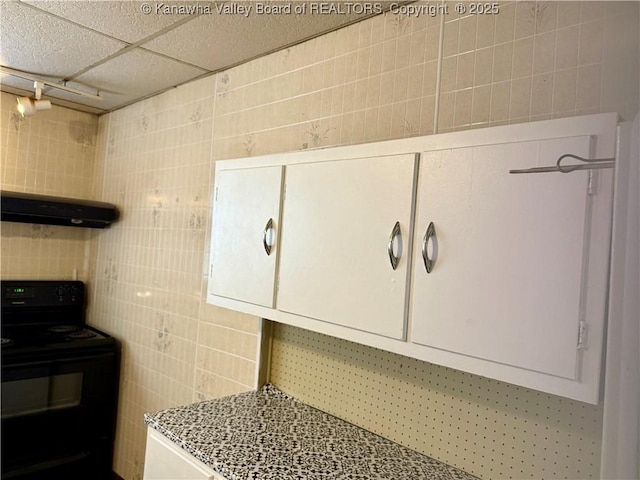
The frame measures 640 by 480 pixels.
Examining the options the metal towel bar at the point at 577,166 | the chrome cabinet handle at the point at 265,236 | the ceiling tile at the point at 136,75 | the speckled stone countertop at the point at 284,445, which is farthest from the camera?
the ceiling tile at the point at 136,75

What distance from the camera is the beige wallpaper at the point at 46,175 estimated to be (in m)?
2.79

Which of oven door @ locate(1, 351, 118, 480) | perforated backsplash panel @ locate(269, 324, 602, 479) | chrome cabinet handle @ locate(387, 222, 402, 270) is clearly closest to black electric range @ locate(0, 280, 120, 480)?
oven door @ locate(1, 351, 118, 480)

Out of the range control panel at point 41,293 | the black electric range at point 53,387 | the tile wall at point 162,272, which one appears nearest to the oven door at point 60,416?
the black electric range at point 53,387

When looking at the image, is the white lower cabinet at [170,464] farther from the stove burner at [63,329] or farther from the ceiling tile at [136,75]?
the ceiling tile at [136,75]

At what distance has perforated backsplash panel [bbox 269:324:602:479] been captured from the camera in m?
1.10

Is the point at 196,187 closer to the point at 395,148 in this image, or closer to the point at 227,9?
the point at 227,9

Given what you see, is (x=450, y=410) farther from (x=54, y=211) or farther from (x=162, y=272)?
(x=54, y=211)

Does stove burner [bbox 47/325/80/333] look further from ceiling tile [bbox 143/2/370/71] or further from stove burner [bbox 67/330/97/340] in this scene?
ceiling tile [bbox 143/2/370/71]

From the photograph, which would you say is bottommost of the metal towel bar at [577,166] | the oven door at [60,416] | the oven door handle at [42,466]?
the oven door handle at [42,466]

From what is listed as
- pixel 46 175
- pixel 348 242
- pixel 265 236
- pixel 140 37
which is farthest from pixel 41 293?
pixel 348 242

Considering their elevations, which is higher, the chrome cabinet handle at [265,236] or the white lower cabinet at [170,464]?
the chrome cabinet handle at [265,236]

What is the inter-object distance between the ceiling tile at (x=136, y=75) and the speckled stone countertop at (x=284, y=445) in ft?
5.15

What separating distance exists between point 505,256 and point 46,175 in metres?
3.03

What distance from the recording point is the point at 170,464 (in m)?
1.48
